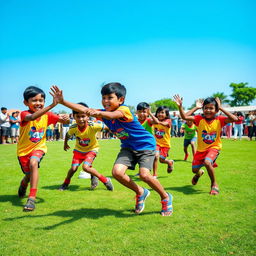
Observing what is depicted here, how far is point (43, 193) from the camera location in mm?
5352

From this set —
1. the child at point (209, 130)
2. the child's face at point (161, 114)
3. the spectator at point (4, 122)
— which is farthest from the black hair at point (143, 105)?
the spectator at point (4, 122)

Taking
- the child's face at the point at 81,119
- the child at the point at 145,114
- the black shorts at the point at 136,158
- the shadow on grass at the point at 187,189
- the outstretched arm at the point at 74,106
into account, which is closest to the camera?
the outstretched arm at the point at 74,106

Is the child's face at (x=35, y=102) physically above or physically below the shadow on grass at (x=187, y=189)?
above

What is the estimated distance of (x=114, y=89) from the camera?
3.95 meters

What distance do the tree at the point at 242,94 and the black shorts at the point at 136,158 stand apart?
261 ft

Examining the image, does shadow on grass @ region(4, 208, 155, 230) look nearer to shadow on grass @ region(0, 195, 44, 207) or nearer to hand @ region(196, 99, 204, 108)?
shadow on grass @ region(0, 195, 44, 207)

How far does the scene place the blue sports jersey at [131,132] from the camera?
4.02 metres

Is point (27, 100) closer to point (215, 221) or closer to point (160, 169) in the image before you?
point (215, 221)

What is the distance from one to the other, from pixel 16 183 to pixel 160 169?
4.26m

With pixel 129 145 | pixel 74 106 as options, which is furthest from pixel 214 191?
pixel 74 106

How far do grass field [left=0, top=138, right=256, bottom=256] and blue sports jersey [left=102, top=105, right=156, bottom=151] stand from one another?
1.06 m

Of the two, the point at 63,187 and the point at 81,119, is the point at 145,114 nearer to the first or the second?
the point at 81,119

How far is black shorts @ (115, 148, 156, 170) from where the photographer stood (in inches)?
164

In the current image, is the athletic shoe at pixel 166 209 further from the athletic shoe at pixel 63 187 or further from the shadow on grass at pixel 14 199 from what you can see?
the athletic shoe at pixel 63 187
